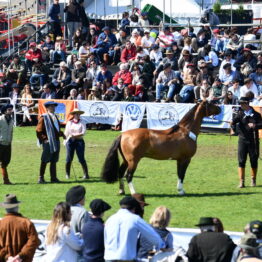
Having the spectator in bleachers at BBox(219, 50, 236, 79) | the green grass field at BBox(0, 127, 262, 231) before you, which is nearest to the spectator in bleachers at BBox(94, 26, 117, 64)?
the spectator in bleachers at BBox(219, 50, 236, 79)

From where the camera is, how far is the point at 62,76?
105 feet

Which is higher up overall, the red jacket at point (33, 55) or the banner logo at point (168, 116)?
the red jacket at point (33, 55)

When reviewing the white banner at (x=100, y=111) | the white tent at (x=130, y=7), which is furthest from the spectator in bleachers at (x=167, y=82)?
the white tent at (x=130, y=7)

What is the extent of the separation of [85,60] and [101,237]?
23239mm

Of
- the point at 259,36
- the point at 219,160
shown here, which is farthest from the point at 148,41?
the point at 219,160

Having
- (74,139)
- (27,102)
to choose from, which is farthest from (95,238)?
(27,102)

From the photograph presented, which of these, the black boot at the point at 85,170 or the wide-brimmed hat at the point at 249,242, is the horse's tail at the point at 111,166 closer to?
the black boot at the point at 85,170

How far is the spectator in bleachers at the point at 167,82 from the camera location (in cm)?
2908

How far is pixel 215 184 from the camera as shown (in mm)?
19219

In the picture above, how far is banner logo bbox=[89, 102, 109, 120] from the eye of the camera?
95.4 ft

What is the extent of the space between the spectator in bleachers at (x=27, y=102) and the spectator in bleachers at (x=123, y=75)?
298 cm

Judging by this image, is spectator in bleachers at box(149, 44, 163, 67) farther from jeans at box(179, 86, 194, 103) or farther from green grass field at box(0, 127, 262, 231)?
green grass field at box(0, 127, 262, 231)

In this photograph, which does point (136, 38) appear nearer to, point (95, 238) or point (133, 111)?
point (133, 111)

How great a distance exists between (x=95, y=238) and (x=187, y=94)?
1846 cm
